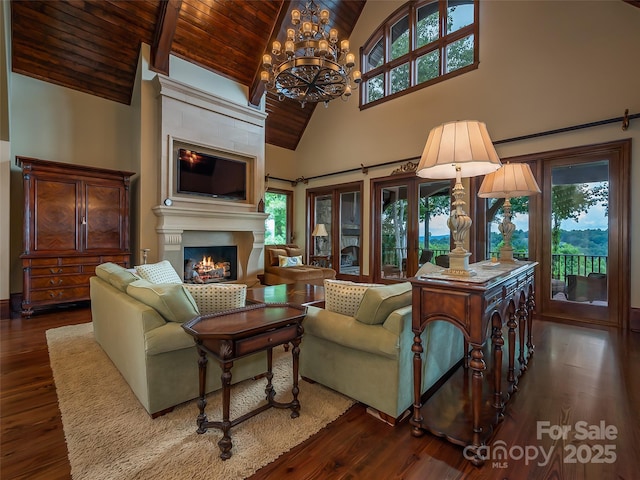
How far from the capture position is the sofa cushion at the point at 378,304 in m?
1.82

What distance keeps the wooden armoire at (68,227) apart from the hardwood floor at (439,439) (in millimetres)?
1799

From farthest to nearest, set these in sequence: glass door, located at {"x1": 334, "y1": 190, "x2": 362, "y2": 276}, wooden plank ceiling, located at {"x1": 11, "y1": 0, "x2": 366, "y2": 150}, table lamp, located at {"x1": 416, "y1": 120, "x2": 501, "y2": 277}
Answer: glass door, located at {"x1": 334, "y1": 190, "x2": 362, "y2": 276} < wooden plank ceiling, located at {"x1": 11, "y1": 0, "x2": 366, "y2": 150} < table lamp, located at {"x1": 416, "y1": 120, "x2": 501, "y2": 277}

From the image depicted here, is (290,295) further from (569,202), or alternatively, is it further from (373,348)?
(569,202)

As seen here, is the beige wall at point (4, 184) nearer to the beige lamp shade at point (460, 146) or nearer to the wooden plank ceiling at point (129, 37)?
the wooden plank ceiling at point (129, 37)

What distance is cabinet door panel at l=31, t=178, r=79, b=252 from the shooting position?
13.4 ft

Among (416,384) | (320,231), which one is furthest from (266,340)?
(320,231)

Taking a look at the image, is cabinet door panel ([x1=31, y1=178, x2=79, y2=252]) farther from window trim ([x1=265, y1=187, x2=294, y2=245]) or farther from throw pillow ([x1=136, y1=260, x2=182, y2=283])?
window trim ([x1=265, y1=187, x2=294, y2=245])

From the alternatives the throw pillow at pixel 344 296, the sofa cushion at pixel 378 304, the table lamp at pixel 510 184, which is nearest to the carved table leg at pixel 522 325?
the table lamp at pixel 510 184

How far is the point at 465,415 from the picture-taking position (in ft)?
6.20

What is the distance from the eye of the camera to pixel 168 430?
69.2 inches

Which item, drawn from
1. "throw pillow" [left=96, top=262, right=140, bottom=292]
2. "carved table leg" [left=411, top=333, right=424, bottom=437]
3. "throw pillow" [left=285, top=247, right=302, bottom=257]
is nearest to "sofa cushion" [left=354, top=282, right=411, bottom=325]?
"carved table leg" [left=411, top=333, right=424, bottom=437]

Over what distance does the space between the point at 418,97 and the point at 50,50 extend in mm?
5994

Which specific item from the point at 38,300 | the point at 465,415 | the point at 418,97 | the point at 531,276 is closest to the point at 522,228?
the point at 531,276

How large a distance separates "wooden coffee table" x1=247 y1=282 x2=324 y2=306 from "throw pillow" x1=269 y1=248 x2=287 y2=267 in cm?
239
